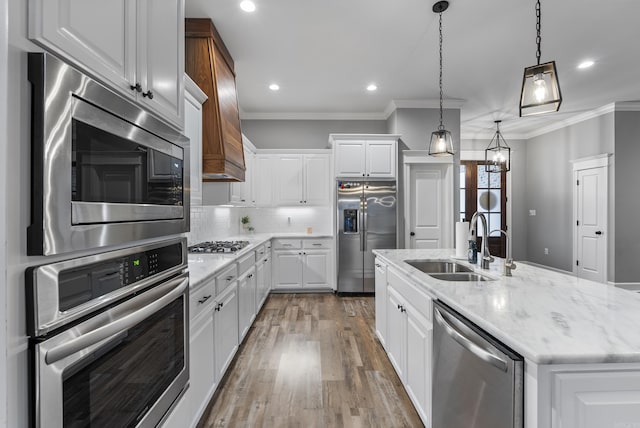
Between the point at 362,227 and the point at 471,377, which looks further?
the point at 362,227

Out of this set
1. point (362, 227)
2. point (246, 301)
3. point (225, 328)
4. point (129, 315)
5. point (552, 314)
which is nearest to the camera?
point (129, 315)

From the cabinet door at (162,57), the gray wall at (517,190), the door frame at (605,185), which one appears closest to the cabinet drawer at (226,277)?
the cabinet door at (162,57)

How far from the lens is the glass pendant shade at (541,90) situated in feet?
5.55

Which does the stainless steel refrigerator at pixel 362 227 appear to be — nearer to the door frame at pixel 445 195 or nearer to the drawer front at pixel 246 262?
the door frame at pixel 445 195

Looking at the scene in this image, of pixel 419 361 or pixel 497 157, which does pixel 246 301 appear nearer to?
pixel 419 361

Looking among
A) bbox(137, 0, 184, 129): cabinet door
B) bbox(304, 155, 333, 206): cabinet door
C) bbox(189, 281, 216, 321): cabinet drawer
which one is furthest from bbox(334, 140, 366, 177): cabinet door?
bbox(137, 0, 184, 129): cabinet door

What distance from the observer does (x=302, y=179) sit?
5219mm

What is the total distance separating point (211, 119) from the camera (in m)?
2.64

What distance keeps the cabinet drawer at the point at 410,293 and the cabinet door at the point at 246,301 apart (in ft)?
4.37

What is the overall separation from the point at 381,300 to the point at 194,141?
2069mm

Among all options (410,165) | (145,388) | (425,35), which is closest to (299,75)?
(425,35)

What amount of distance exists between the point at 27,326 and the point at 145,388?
1.88 feet

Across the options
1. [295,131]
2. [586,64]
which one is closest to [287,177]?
[295,131]

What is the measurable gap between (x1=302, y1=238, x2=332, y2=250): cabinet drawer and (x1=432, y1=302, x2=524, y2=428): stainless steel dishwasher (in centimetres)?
345
